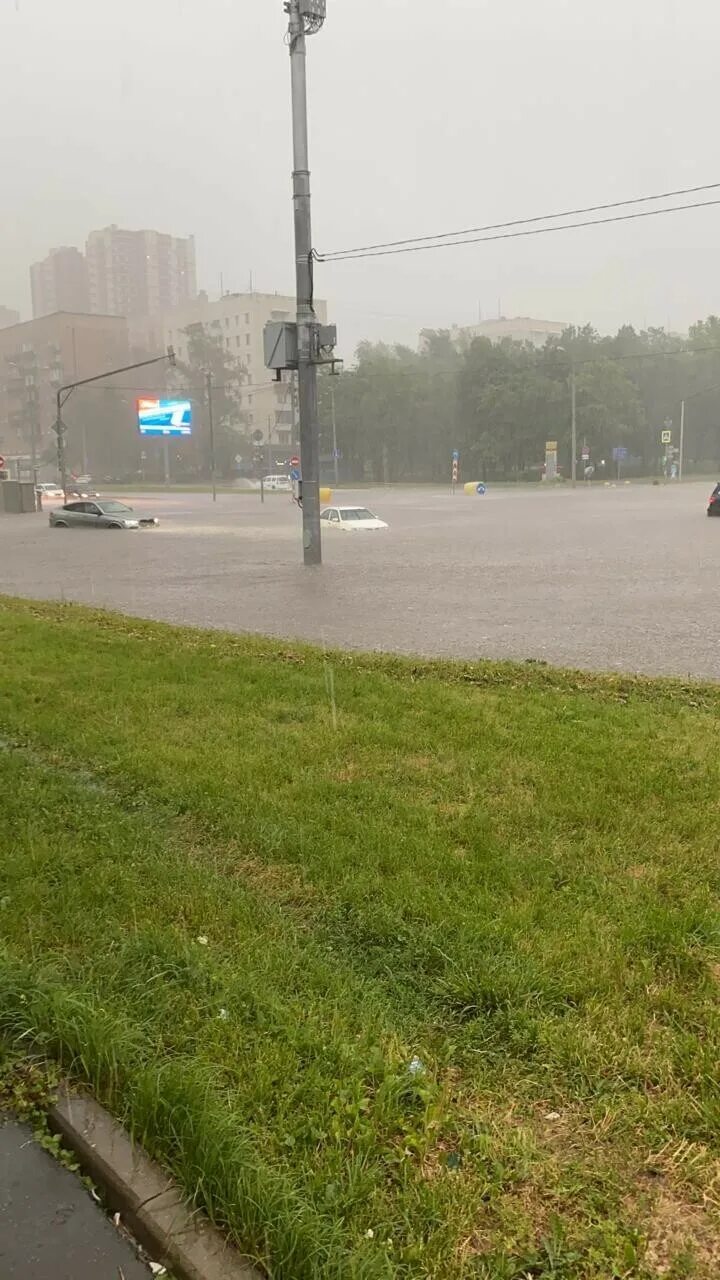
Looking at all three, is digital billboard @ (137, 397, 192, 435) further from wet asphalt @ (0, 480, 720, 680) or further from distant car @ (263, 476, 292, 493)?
wet asphalt @ (0, 480, 720, 680)

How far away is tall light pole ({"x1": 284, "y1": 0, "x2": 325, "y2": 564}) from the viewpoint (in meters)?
19.9

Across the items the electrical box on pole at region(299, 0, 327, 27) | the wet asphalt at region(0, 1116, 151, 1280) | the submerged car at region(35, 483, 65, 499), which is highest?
the electrical box on pole at region(299, 0, 327, 27)

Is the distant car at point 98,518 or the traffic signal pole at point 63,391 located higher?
the traffic signal pole at point 63,391

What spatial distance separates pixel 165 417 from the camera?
232 feet

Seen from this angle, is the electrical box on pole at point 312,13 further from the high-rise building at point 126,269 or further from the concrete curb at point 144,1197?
the high-rise building at point 126,269

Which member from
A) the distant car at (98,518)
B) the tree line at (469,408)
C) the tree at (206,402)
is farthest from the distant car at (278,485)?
the distant car at (98,518)

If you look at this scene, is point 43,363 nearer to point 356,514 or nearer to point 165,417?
point 165,417

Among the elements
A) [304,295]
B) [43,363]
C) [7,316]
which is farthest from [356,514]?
[7,316]

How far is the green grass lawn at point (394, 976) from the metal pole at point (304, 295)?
15.8 m

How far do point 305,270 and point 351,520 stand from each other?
55.4 feet

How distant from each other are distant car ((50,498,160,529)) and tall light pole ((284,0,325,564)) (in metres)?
20.0

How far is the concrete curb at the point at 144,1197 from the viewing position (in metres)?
2.21

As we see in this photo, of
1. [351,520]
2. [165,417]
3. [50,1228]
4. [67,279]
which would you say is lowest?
[50,1228]

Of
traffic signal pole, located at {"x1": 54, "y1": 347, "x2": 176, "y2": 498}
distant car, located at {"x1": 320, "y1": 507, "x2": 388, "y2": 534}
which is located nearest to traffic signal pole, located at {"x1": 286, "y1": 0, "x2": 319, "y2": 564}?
distant car, located at {"x1": 320, "y1": 507, "x2": 388, "y2": 534}
